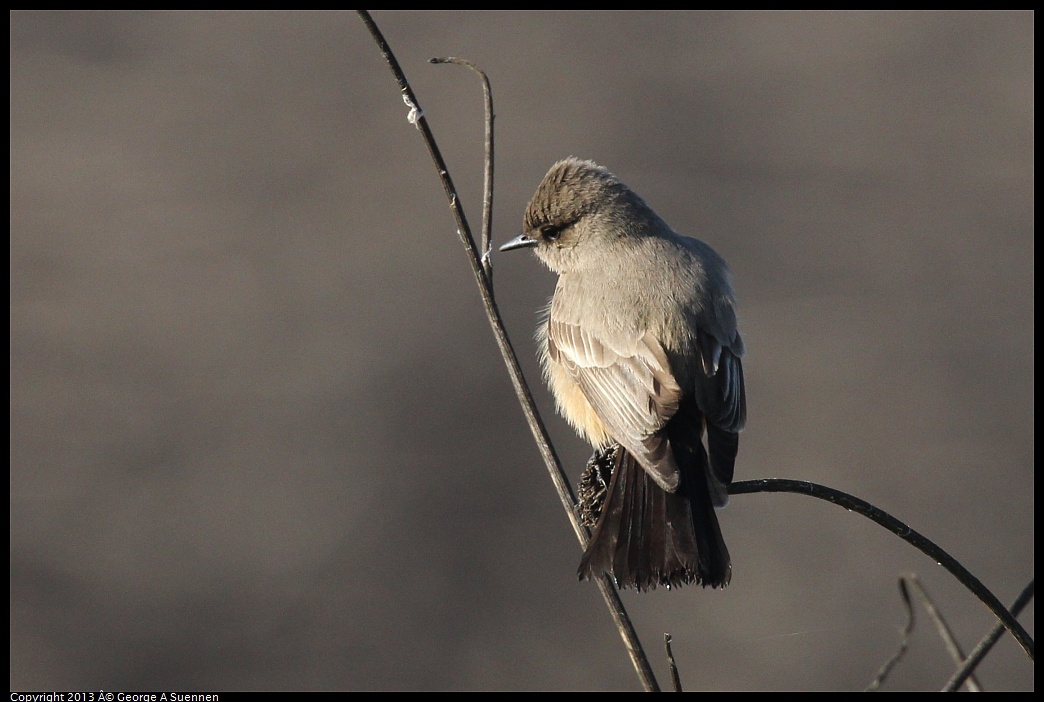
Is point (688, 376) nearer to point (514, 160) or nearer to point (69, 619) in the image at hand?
point (69, 619)

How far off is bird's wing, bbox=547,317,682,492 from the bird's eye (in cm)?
59

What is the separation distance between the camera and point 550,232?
5016 millimetres

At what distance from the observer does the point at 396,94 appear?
1188 centimetres

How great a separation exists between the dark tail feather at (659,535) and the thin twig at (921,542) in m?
0.53

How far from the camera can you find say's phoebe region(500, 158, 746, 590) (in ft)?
11.6

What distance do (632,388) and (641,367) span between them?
9 cm

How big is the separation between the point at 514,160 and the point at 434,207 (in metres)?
1.05

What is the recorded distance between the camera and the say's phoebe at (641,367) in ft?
11.6

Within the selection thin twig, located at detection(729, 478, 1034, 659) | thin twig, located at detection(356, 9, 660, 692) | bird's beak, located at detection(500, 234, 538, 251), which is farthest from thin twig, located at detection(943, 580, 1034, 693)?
bird's beak, located at detection(500, 234, 538, 251)

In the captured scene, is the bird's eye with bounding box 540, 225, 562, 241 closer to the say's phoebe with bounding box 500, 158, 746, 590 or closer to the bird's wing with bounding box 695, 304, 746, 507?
the say's phoebe with bounding box 500, 158, 746, 590

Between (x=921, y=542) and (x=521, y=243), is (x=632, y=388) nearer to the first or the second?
(x=521, y=243)

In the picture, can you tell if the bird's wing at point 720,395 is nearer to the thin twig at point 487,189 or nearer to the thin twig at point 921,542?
the thin twig at point 921,542

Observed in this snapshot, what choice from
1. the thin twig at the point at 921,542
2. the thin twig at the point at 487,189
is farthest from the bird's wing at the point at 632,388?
the thin twig at the point at 487,189

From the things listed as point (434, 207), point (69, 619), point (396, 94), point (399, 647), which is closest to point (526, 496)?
point (399, 647)
